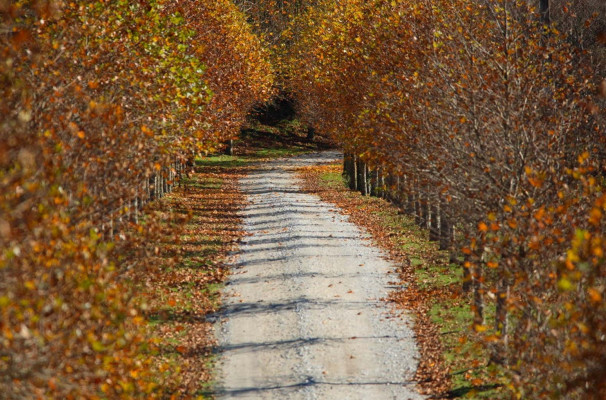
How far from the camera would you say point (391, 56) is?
30453 millimetres

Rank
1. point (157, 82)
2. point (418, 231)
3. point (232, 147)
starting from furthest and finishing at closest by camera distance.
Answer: point (232, 147) < point (418, 231) < point (157, 82)

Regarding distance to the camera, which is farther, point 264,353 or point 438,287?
point 438,287

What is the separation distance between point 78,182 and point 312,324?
1064cm

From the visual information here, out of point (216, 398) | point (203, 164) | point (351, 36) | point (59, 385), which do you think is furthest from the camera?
point (203, 164)

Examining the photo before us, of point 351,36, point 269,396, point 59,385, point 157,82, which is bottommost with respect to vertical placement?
point 269,396

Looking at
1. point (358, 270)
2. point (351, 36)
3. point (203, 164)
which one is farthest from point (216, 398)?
point (203, 164)

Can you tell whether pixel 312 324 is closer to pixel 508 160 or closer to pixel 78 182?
pixel 508 160

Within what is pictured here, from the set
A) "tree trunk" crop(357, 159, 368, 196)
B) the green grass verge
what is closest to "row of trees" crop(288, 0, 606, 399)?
the green grass verge

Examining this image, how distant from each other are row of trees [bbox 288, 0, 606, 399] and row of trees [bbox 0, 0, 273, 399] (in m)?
6.00

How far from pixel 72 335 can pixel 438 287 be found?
1764 cm

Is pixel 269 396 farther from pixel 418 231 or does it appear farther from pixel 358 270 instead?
pixel 418 231

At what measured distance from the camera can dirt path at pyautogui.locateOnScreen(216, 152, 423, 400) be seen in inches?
684

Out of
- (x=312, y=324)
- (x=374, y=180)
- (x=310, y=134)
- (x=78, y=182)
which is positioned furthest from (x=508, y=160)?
(x=310, y=134)

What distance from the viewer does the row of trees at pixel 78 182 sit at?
28.5ft
